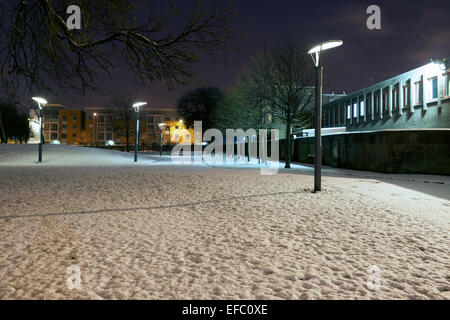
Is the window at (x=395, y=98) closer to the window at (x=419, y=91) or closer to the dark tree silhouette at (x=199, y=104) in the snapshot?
the window at (x=419, y=91)

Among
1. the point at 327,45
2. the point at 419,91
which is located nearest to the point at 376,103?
the point at 419,91

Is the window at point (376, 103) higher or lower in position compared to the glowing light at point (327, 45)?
higher

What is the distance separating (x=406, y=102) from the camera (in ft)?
90.0

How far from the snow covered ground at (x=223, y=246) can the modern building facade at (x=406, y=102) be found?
17688 mm

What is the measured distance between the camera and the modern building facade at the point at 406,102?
75.3 feet

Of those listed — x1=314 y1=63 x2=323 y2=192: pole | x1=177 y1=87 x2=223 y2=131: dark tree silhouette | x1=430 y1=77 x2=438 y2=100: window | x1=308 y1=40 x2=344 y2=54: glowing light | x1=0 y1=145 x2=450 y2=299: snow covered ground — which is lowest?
x1=0 y1=145 x2=450 y2=299: snow covered ground

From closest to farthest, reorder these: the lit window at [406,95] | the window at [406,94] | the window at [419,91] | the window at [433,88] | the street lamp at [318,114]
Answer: the street lamp at [318,114]
the window at [433,88]
the window at [419,91]
the window at [406,94]
the lit window at [406,95]

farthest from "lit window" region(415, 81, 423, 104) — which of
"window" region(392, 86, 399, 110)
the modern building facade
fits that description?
"window" region(392, 86, 399, 110)

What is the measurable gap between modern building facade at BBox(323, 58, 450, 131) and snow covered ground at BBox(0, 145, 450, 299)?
58.0ft

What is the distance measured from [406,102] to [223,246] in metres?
27.6

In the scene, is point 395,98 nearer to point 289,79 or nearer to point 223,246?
point 289,79

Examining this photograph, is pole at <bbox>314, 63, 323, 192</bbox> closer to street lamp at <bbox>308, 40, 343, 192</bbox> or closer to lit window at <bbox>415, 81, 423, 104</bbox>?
street lamp at <bbox>308, 40, 343, 192</bbox>

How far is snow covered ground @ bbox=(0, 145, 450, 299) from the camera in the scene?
309 centimetres

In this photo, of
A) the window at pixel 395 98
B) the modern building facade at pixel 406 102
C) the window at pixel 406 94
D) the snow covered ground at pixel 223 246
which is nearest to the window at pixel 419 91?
the modern building facade at pixel 406 102
